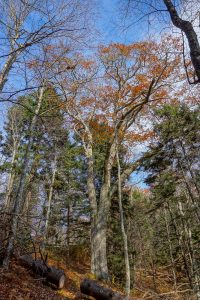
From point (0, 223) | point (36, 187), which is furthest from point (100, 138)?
point (0, 223)

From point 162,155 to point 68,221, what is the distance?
28.9 feet

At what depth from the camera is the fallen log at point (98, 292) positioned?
7527 mm

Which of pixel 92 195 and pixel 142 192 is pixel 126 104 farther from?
pixel 142 192

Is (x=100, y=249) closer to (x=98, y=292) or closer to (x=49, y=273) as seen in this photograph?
(x=98, y=292)

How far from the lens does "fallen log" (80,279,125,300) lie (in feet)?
24.7

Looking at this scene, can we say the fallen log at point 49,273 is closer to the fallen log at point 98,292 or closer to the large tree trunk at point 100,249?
the fallen log at point 98,292

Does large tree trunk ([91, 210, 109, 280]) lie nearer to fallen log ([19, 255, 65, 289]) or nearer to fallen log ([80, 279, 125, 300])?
fallen log ([80, 279, 125, 300])

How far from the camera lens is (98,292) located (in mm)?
7832

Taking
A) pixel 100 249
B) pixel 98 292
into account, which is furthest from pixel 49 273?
pixel 100 249

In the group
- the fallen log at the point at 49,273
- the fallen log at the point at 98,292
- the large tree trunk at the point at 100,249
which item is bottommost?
the fallen log at the point at 98,292

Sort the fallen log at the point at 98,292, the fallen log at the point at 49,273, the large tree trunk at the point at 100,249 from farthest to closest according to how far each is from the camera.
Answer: the large tree trunk at the point at 100,249
the fallen log at the point at 49,273
the fallen log at the point at 98,292

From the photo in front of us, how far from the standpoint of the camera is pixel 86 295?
822 cm

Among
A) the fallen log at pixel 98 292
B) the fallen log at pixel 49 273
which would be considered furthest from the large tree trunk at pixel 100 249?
the fallen log at pixel 49 273

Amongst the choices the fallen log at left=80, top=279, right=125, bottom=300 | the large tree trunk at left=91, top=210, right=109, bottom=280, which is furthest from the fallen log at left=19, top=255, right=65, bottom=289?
the large tree trunk at left=91, top=210, right=109, bottom=280
